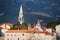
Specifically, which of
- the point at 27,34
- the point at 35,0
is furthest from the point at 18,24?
the point at 35,0

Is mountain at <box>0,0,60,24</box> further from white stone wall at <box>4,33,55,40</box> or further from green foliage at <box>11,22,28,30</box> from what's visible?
white stone wall at <box>4,33,55,40</box>

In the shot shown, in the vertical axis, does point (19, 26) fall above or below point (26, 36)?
above

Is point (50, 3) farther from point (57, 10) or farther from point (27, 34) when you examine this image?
point (27, 34)

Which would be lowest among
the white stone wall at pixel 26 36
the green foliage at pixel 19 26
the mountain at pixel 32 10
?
the white stone wall at pixel 26 36

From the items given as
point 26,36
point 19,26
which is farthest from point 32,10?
point 26,36

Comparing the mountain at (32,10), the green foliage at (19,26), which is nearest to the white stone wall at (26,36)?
the green foliage at (19,26)

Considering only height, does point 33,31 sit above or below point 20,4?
below

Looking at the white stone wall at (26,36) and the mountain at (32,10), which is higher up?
the mountain at (32,10)

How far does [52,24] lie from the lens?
14.0 ft

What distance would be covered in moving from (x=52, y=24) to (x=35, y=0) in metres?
0.70

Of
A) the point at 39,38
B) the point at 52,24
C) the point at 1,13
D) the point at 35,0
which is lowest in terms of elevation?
the point at 39,38

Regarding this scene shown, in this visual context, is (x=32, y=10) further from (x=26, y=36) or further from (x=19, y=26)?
(x=26, y=36)

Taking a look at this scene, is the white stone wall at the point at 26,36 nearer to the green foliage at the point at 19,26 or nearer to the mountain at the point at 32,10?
the green foliage at the point at 19,26

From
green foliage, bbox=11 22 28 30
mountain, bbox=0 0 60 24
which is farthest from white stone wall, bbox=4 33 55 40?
mountain, bbox=0 0 60 24
